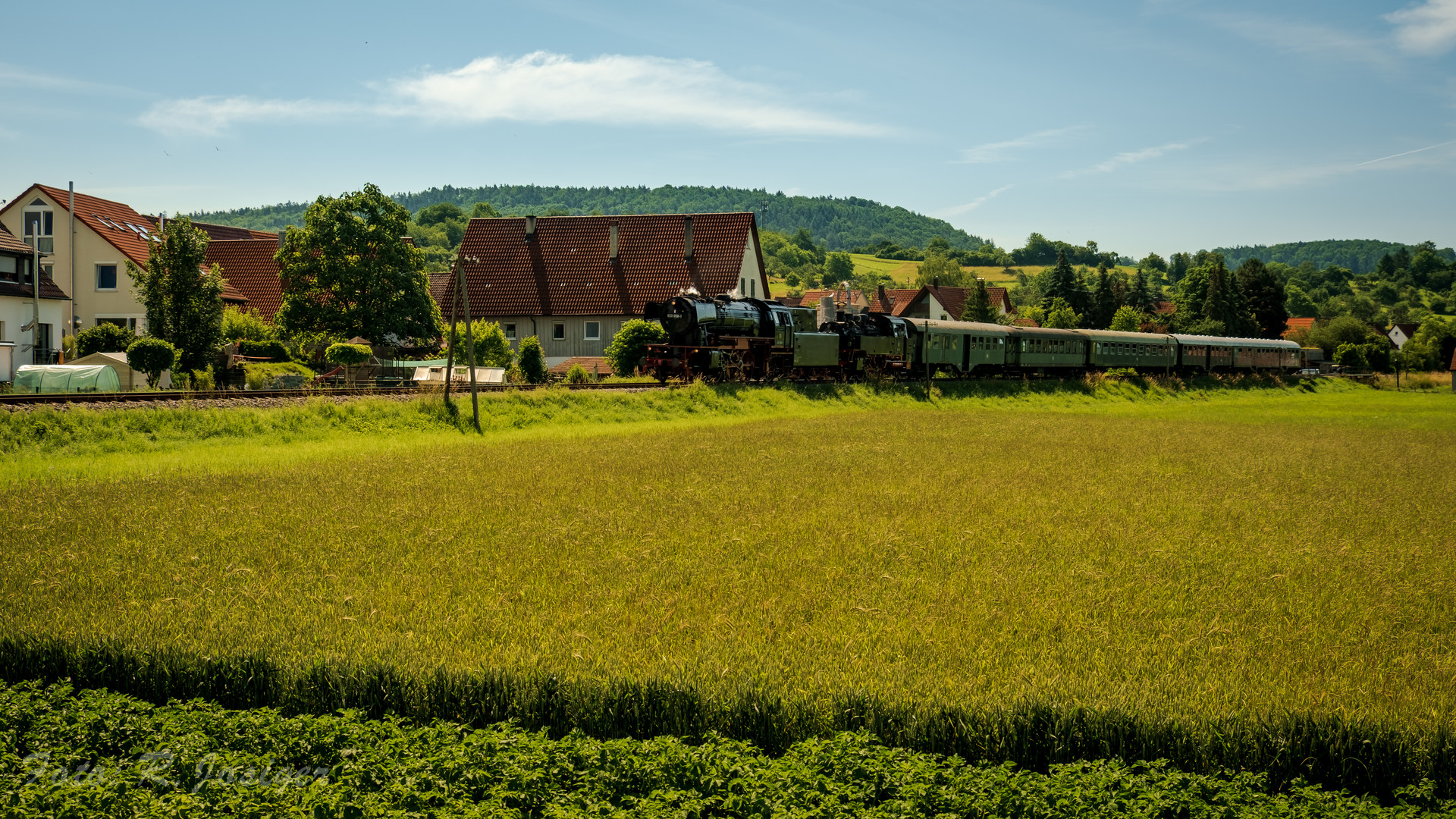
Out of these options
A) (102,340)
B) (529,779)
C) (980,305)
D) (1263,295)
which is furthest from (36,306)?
(1263,295)

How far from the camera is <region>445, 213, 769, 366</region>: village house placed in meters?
56.8

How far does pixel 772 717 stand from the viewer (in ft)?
22.0

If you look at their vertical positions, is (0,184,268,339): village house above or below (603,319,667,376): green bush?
above

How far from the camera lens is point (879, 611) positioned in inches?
352

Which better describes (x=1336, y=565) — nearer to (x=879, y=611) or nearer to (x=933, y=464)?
(x=879, y=611)

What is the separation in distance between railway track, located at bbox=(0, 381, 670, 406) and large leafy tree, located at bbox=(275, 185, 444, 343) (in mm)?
18016

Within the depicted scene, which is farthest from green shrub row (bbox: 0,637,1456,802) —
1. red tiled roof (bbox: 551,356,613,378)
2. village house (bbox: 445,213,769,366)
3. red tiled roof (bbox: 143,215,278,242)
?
red tiled roof (bbox: 143,215,278,242)

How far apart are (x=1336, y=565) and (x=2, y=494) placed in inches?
722

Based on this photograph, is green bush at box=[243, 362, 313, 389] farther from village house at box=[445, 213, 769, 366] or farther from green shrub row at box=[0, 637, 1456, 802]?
green shrub row at box=[0, 637, 1456, 802]

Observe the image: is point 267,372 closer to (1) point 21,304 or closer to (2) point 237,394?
(2) point 237,394

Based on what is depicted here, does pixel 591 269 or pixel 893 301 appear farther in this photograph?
pixel 893 301

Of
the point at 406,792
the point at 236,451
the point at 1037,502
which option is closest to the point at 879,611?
the point at 406,792

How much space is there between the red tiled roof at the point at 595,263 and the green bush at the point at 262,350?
43.5 ft

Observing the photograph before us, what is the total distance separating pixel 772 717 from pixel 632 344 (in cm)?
3671
